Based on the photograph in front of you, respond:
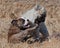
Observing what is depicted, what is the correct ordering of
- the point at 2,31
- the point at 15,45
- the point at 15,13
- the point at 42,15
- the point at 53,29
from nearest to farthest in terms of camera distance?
the point at 15,45
the point at 42,15
the point at 2,31
the point at 53,29
the point at 15,13

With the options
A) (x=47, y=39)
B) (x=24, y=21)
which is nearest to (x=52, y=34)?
(x=47, y=39)

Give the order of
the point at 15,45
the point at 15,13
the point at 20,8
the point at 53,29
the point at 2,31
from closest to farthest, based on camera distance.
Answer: the point at 15,45
the point at 2,31
the point at 53,29
the point at 15,13
the point at 20,8

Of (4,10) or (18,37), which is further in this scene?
(4,10)

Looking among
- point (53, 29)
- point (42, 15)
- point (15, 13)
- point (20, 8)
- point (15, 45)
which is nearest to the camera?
point (15, 45)

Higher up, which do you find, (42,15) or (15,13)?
(42,15)

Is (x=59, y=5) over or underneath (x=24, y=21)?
underneath

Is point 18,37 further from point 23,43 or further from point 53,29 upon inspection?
point 53,29

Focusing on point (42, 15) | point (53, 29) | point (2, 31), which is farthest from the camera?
point (53, 29)

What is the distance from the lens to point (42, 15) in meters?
6.70

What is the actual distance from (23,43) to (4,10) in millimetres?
3502

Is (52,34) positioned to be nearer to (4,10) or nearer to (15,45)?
(15,45)

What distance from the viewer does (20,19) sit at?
6605 millimetres

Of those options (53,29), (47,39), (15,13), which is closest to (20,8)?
(15,13)

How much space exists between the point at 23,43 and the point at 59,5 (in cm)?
436
